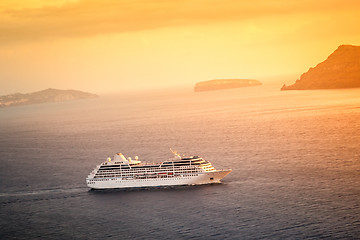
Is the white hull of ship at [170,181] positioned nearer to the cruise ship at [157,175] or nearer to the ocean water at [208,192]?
the cruise ship at [157,175]

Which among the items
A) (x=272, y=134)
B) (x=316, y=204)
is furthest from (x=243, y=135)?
(x=316, y=204)

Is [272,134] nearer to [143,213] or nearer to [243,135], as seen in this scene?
[243,135]

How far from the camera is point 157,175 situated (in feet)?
227

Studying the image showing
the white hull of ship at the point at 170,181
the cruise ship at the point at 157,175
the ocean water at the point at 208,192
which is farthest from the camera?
the cruise ship at the point at 157,175

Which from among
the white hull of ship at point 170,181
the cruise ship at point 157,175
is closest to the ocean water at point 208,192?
the white hull of ship at point 170,181

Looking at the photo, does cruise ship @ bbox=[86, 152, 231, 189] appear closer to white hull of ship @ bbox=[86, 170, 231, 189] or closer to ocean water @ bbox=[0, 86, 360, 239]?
white hull of ship @ bbox=[86, 170, 231, 189]

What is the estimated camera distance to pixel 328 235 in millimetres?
47250

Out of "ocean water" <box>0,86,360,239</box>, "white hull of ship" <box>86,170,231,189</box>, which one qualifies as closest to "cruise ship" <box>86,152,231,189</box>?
"white hull of ship" <box>86,170,231,189</box>

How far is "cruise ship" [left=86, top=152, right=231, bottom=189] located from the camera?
68.9 metres

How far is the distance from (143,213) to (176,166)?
13.4m

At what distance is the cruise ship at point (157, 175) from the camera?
68938 mm

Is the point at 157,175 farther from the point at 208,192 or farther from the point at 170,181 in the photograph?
the point at 208,192

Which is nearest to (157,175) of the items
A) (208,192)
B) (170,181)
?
(170,181)

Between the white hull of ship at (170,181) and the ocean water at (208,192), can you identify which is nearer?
the ocean water at (208,192)
